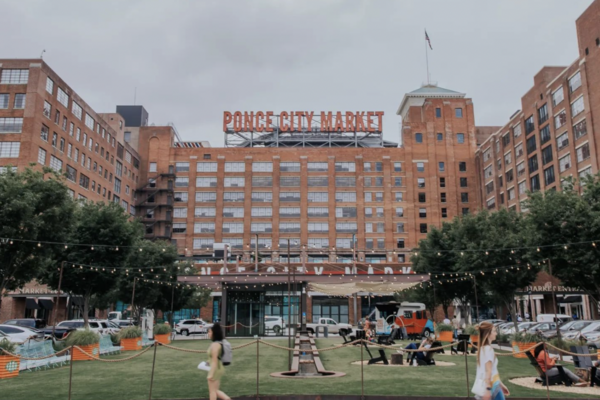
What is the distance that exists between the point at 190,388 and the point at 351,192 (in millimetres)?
76298

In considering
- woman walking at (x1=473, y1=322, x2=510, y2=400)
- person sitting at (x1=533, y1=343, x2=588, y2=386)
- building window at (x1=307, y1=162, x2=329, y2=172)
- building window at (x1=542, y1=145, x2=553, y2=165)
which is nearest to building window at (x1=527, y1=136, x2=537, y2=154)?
building window at (x1=542, y1=145, x2=553, y2=165)

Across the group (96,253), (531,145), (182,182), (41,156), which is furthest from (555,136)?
(41,156)

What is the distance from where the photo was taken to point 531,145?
2719 inches

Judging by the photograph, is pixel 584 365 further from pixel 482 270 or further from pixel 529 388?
pixel 482 270

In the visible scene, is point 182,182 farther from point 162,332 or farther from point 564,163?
point 162,332

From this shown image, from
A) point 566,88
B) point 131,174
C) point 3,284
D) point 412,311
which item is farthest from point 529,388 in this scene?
point 131,174

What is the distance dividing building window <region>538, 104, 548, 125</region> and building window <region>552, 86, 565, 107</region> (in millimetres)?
2221

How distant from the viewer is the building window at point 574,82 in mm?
56812

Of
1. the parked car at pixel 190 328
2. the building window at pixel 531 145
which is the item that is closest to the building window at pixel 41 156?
the parked car at pixel 190 328

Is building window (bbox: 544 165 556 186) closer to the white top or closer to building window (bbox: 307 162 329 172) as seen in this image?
building window (bbox: 307 162 329 172)

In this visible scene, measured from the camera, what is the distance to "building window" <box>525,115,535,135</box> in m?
68.6

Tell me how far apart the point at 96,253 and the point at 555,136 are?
51852mm

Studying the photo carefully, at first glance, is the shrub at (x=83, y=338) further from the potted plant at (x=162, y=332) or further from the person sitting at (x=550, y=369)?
the person sitting at (x=550, y=369)

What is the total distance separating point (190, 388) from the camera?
14.0 m
